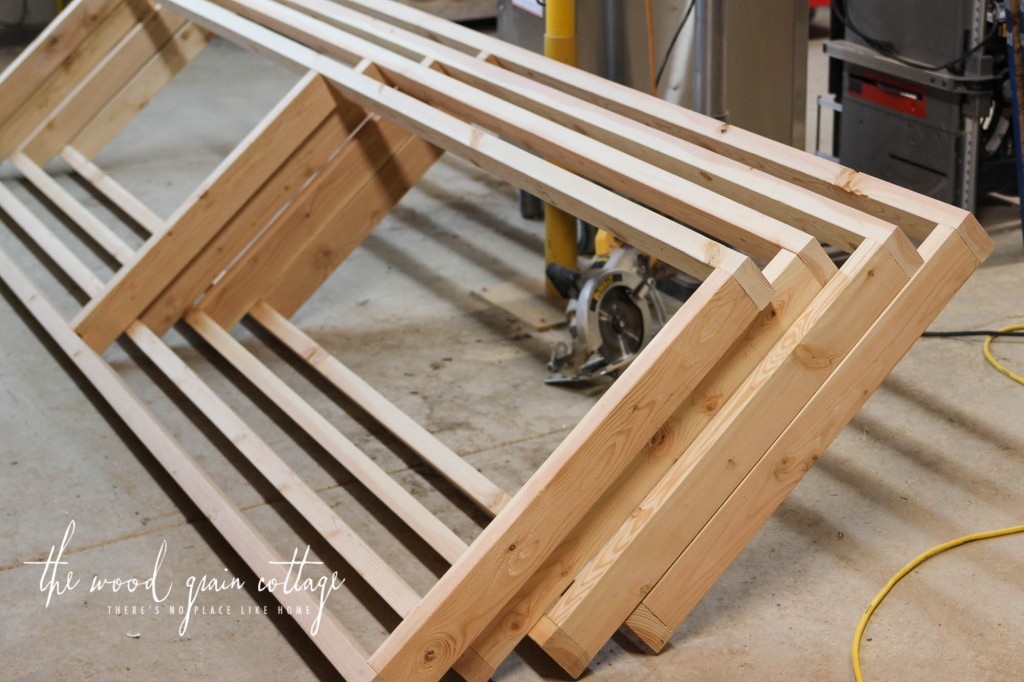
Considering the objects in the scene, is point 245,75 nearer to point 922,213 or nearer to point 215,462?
point 215,462

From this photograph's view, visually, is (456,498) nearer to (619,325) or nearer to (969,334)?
(619,325)

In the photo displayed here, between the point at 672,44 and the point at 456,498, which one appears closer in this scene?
the point at 456,498

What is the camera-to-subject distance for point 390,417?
272 centimetres

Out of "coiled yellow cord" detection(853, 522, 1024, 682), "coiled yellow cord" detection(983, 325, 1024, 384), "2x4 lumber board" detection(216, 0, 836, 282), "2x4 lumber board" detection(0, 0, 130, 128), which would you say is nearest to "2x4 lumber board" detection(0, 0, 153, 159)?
"2x4 lumber board" detection(0, 0, 130, 128)

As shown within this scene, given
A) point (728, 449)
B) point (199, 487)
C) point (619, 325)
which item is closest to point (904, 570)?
point (728, 449)

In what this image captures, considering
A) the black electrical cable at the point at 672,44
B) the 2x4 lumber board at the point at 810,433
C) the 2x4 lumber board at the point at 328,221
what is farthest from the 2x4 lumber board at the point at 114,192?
the 2x4 lumber board at the point at 810,433

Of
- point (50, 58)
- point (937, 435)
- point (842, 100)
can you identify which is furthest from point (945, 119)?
point (50, 58)

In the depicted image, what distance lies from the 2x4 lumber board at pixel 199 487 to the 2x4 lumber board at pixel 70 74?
1137mm

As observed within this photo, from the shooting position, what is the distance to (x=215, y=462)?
278 centimetres

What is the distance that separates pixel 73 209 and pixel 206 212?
120 centimetres

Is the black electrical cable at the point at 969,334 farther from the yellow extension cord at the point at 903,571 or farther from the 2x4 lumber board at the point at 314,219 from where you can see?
the 2x4 lumber board at the point at 314,219

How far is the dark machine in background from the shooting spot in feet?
12.0

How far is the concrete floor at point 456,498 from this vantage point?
6.96ft

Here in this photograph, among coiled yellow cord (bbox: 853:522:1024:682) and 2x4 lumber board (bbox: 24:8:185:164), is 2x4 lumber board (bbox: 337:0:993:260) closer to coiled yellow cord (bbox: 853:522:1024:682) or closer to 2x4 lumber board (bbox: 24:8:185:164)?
coiled yellow cord (bbox: 853:522:1024:682)
